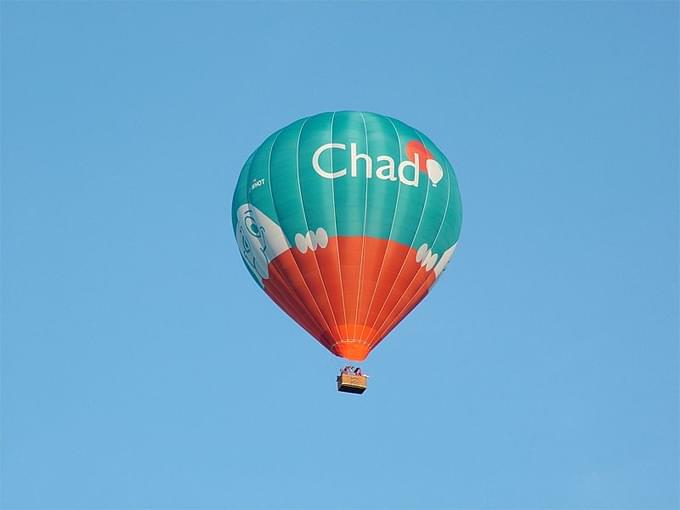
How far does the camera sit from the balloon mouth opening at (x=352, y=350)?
49625 mm

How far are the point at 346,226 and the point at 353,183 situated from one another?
1.10 metres

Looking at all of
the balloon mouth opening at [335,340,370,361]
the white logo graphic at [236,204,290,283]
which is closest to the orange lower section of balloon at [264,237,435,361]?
the balloon mouth opening at [335,340,370,361]

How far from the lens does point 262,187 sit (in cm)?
5066

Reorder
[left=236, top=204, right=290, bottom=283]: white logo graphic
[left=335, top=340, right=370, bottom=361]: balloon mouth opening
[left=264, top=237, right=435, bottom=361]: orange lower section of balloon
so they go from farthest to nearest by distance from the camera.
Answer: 1. [left=236, top=204, right=290, bottom=283]: white logo graphic
2. [left=264, top=237, right=435, bottom=361]: orange lower section of balloon
3. [left=335, top=340, right=370, bottom=361]: balloon mouth opening

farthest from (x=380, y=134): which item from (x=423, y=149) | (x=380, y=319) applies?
(x=380, y=319)

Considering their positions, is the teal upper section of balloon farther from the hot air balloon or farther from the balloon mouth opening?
the balloon mouth opening

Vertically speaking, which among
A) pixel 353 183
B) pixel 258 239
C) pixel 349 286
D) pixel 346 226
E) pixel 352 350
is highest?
pixel 353 183

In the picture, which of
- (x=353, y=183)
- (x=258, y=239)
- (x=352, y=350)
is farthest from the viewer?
(x=258, y=239)

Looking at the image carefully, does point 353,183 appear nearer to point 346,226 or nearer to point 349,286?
point 346,226

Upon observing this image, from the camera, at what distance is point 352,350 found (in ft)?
163

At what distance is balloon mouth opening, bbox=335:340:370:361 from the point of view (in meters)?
49.6

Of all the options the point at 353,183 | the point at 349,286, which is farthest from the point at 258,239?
the point at 353,183

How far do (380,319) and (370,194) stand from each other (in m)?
3.14

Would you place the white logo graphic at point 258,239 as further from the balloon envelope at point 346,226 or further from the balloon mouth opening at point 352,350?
the balloon mouth opening at point 352,350
